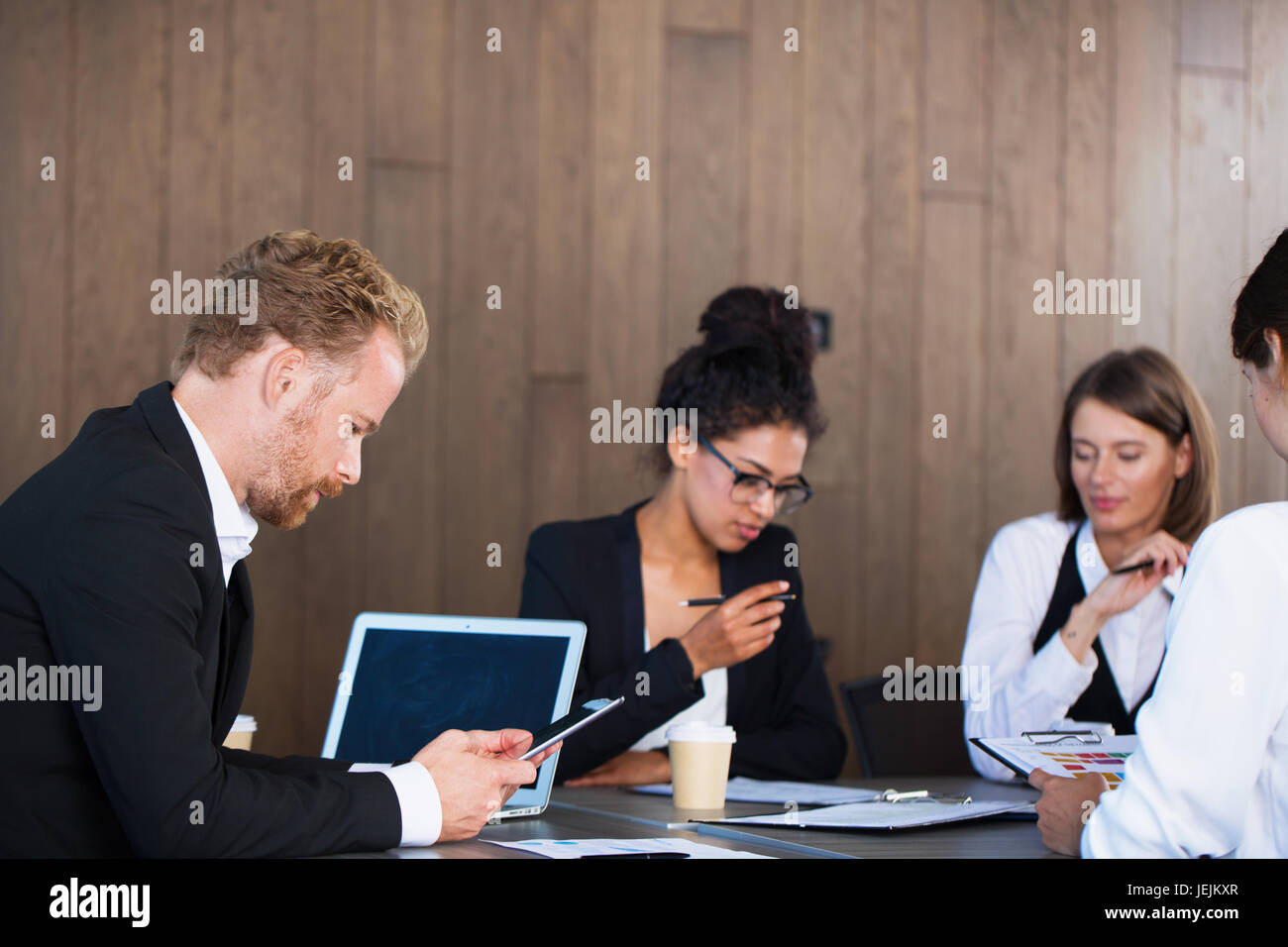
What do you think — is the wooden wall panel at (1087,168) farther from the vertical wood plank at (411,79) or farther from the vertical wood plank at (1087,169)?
the vertical wood plank at (411,79)

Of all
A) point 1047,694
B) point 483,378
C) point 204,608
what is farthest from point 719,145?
point 204,608

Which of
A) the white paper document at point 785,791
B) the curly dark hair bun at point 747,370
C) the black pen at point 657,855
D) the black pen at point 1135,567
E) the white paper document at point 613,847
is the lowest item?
the white paper document at point 785,791

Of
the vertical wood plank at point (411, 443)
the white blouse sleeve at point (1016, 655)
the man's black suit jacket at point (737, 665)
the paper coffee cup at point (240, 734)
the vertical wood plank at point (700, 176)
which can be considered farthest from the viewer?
the vertical wood plank at point (700, 176)

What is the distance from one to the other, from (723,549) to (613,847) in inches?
49.5

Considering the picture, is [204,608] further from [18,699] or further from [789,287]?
[789,287]

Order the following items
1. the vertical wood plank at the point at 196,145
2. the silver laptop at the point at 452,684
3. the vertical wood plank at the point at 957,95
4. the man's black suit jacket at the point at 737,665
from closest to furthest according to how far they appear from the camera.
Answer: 1. the silver laptop at the point at 452,684
2. the man's black suit jacket at the point at 737,665
3. the vertical wood plank at the point at 196,145
4. the vertical wood plank at the point at 957,95

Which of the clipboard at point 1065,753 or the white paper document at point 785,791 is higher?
the clipboard at point 1065,753

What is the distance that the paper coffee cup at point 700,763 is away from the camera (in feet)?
6.11

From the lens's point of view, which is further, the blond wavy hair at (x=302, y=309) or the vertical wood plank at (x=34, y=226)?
the vertical wood plank at (x=34, y=226)

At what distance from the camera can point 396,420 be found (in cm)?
355

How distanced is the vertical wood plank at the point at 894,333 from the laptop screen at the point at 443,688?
228 centimetres

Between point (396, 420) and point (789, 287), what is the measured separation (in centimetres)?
128

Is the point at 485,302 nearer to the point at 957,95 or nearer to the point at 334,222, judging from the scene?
the point at 334,222

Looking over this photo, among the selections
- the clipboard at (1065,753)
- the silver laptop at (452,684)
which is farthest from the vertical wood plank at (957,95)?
the silver laptop at (452,684)
